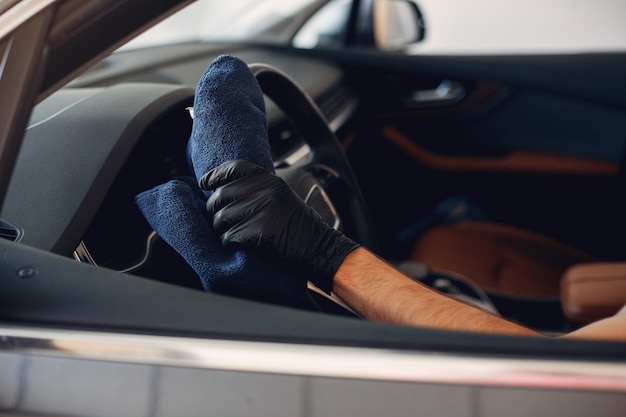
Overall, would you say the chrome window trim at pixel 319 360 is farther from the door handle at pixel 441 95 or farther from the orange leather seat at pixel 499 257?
the door handle at pixel 441 95

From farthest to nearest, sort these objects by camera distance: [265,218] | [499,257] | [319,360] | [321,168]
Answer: [499,257] < [321,168] < [265,218] < [319,360]

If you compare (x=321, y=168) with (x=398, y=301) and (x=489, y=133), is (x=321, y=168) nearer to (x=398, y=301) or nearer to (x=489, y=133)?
(x=398, y=301)

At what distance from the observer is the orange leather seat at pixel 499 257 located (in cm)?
181

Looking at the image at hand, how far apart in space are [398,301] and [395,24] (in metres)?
1.72

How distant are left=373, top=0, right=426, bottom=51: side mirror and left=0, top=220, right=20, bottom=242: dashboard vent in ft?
5.80

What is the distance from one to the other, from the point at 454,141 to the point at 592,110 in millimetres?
508

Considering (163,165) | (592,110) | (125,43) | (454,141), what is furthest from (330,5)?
(125,43)

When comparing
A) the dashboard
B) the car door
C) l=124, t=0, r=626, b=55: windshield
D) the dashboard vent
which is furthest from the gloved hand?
l=124, t=0, r=626, b=55: windshield

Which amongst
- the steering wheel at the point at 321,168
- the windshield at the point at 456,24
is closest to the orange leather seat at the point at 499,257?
the steering wheel at the point at 321,168

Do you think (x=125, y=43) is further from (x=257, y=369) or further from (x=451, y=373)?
(x=451, y=373)

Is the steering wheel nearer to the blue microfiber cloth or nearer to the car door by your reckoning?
the blue microfiber cloth

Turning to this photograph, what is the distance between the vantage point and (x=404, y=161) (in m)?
2.44

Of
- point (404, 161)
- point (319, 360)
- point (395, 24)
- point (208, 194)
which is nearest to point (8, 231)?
point (208, 194)

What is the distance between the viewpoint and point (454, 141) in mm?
2445
